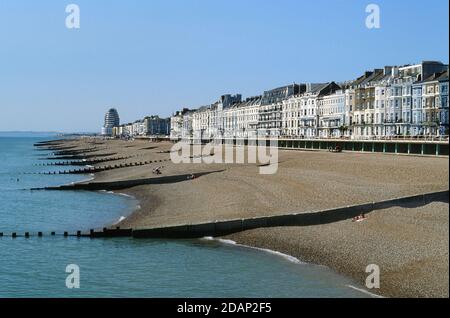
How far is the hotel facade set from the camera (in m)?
76.0

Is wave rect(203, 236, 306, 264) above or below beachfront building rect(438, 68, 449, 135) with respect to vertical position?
below

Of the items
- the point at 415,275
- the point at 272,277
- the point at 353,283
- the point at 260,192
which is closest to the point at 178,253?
the point at 272,277

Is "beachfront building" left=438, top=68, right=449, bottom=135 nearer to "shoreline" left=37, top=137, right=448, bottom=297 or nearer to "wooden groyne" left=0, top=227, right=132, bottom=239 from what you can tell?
"shoreline" left=37, top=137, right=448, bottom=297

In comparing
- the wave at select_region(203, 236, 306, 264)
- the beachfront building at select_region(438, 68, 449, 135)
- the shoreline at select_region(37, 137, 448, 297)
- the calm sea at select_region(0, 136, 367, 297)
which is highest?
the beachfront building at select_region(438, 68, 449, 135)

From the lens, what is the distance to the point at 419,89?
78.5m

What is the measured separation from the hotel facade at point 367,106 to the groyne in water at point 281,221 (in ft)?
143

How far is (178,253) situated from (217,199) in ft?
41.2

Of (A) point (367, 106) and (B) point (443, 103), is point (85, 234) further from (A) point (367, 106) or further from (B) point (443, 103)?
(A) point (367, 106)

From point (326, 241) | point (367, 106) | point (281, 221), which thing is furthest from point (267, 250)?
point (367, 106)

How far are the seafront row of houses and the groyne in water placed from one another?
44186 mm

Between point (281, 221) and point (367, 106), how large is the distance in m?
66.4

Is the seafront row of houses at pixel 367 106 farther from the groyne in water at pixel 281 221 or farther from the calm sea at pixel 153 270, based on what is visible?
the calm sea at pixel 153 270

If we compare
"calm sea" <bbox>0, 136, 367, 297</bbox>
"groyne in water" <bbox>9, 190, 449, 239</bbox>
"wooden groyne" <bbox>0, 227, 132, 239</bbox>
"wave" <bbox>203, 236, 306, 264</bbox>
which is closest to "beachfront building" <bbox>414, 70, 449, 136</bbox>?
"groyne in water" <bbox>9, 190, 449, 239</bbox>
